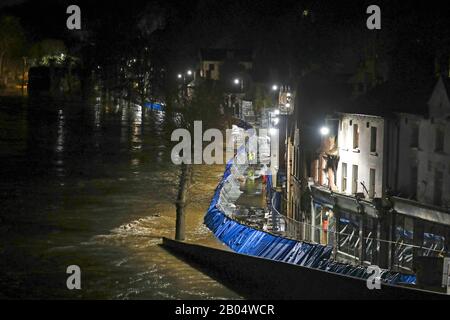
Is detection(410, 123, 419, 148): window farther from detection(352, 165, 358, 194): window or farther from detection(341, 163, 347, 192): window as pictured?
detection(341, 163, 347, 192): window

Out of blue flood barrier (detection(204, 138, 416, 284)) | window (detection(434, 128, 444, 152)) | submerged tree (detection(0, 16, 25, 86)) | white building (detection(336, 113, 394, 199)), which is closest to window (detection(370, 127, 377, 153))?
white building (detection(336, 113, 394, 199))

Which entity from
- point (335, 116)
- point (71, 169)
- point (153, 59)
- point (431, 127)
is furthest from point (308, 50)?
point (153, 59)

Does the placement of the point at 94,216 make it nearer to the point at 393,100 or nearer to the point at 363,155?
the point at 363,155

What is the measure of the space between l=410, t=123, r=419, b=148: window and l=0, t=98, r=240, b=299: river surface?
9.72 metres

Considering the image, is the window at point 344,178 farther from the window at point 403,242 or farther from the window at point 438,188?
the window at point 438,188

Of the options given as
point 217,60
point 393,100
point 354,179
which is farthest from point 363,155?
point 217,60

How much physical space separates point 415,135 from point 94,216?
1604cm

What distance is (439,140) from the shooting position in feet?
116

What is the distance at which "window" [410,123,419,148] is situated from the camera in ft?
121

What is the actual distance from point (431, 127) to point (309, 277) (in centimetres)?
1229

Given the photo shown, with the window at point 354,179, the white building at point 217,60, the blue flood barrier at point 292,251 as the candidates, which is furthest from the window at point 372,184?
the white building at point 217,60

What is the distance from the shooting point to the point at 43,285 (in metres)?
29.8
